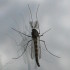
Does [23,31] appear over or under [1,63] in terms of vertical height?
over

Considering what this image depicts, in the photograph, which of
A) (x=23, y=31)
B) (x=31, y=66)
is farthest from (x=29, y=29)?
(x=31, y=66)

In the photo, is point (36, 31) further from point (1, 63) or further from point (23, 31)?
point (1, 63)

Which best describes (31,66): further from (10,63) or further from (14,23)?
(14,23)

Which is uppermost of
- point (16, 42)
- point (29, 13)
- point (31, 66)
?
point (29, 13)

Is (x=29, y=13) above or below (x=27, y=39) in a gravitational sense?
above

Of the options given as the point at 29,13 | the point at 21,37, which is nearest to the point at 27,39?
the point at 21,37

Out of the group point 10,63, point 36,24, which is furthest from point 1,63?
point 36,24

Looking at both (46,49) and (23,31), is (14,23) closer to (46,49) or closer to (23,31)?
(23,31)
